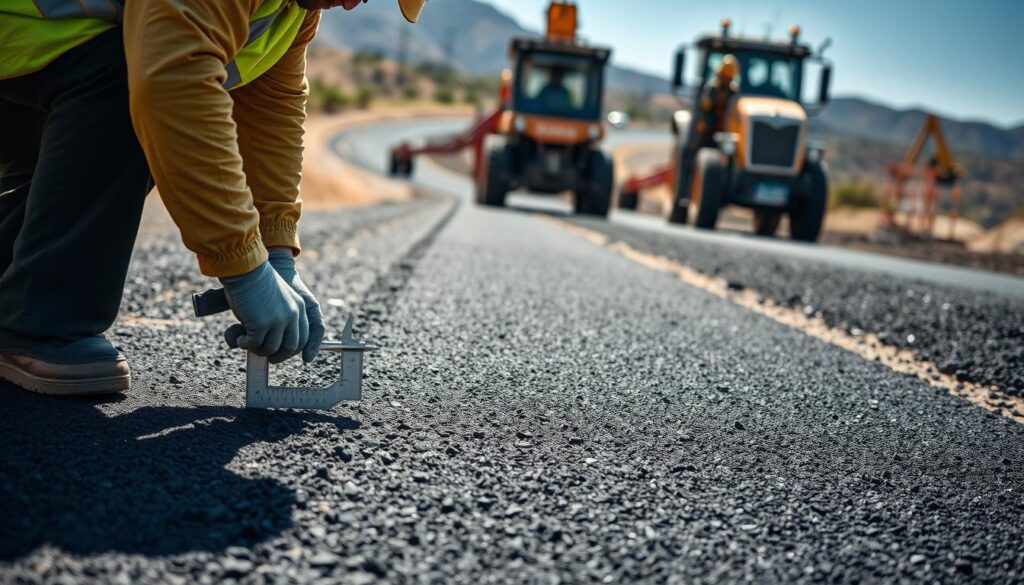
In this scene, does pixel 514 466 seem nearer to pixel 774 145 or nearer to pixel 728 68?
pixel 774 145

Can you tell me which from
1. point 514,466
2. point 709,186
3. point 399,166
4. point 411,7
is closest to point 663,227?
point 709,186

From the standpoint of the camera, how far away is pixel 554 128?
12594 mm

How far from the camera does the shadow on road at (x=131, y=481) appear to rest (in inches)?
45.8

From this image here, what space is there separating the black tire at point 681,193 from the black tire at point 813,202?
1.72 m

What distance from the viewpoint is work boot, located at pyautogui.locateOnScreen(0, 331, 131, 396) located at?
172cm

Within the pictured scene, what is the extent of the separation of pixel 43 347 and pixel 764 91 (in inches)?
446

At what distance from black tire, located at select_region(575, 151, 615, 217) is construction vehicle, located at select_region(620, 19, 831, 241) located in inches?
42.9

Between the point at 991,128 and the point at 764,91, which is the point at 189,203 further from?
the point at 991,128

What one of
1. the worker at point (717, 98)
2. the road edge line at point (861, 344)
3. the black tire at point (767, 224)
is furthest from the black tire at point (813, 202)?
the road edge line at point (861, 344)

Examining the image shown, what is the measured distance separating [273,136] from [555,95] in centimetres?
1134

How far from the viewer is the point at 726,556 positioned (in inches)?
51.2

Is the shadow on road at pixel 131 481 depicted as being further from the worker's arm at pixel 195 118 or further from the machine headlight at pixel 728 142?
the machine headlight at pixel 728 142

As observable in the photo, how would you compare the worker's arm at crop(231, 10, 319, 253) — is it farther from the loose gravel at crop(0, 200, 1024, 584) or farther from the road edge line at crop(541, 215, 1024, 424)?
the road edge line at crop(541, 215, 1024, 424)

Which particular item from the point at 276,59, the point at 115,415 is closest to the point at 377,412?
the point at 115,415
